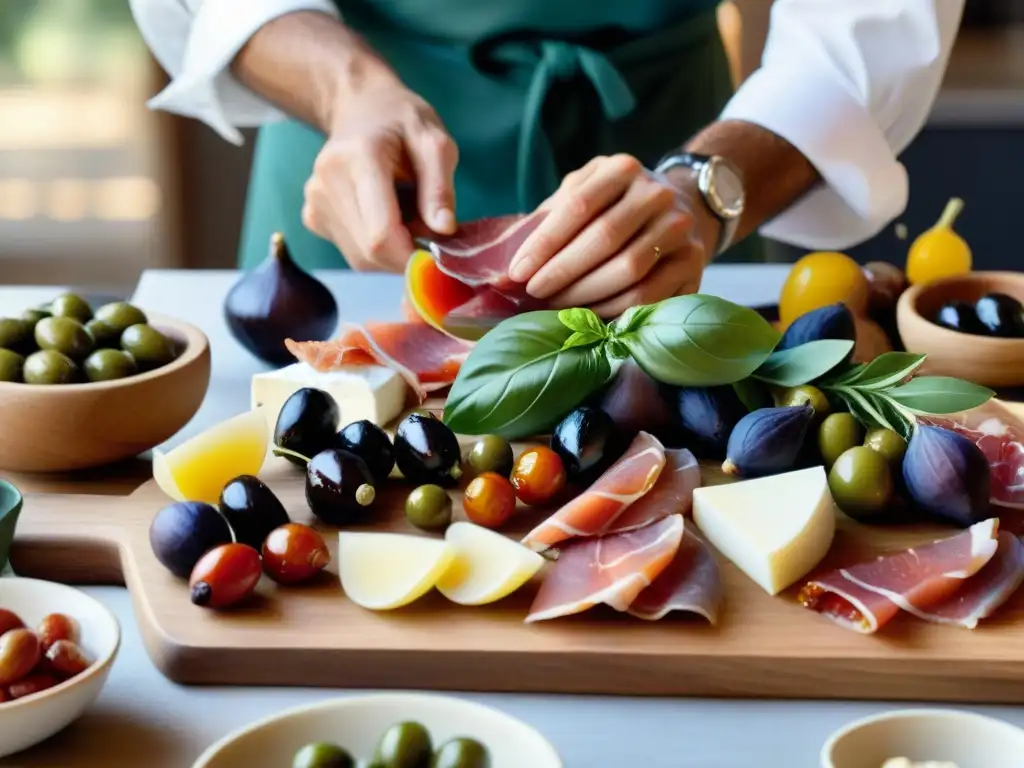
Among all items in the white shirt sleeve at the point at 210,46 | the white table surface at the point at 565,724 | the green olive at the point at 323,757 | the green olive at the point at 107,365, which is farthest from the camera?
the white shirt sleeve at the point at 210,46

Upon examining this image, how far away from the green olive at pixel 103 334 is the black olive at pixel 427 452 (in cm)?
29

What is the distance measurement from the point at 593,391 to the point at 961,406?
29 cm

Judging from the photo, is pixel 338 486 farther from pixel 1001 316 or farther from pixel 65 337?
pixel 1001 316

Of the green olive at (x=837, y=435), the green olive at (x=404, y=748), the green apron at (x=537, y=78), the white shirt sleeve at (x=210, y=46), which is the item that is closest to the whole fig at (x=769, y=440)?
the green olive at (x=837, y=435)

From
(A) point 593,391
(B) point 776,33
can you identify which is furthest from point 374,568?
(B) point 776,33

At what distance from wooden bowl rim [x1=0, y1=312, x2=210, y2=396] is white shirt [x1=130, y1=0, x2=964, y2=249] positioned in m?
0.57

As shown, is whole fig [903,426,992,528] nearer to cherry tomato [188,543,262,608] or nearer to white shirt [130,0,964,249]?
cherry tomato [188,543,262,608]

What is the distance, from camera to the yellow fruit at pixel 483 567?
79 centimetres

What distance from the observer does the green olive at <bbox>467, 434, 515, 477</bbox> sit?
3.16ft

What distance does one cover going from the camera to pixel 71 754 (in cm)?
→ 68

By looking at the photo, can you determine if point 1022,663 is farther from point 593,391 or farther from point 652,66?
point 652,66

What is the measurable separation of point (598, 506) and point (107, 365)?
43 centimetres

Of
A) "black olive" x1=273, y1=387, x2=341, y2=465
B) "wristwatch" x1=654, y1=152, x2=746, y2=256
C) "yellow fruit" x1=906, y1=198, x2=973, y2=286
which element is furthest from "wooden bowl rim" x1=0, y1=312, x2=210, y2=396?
"yellow fruit" x1=906, y1=198, x2=973, y2=286

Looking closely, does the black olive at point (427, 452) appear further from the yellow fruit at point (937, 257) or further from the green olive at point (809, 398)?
the yellow fruit at point (937, 257)
